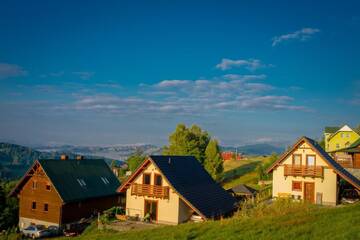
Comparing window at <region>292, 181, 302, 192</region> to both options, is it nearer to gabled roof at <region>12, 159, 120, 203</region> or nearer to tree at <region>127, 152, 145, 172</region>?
gabled roof at <region>12, 159, 120, 203</region>

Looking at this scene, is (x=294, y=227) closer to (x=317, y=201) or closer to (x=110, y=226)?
(x=110, y=226)

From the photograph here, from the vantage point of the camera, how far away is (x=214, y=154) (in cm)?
5850

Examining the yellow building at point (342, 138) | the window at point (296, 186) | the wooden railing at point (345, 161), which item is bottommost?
the window at point (296, 186)

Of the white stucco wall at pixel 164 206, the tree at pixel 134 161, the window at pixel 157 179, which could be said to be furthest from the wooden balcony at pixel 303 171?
the tree at pixel 134 161

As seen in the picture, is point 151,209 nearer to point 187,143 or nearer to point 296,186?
point 296,186

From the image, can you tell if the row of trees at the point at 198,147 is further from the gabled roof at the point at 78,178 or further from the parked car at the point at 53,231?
the parked car at the point at 53,231

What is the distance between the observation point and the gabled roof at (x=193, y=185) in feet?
99.0

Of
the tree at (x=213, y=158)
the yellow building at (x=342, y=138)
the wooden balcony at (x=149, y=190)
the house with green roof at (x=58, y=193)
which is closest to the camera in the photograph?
the wooden balcony at (x=149, y=190)

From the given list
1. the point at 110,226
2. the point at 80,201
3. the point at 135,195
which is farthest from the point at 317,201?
the point at 80,201

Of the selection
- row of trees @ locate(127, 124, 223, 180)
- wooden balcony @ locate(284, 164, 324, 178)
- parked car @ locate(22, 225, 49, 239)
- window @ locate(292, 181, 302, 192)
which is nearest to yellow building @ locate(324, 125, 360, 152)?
row of trees @ locate(127, 124, 223, 180)

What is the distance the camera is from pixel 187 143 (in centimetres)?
6009

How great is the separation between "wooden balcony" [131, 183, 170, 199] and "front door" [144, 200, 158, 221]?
2.68 ft

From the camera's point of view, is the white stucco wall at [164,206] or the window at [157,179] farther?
the window at [157,179]

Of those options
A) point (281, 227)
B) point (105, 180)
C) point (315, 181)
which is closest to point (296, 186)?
point (315, 181)
